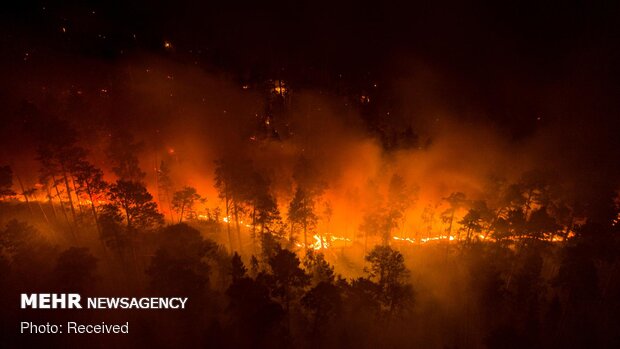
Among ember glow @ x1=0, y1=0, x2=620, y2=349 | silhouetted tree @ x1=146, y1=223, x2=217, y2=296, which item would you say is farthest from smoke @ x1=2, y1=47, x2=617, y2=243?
silhouetted tree @ x1=146, y1=223, x2=217, y2=296

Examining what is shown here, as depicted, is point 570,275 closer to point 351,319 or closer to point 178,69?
point 351,319

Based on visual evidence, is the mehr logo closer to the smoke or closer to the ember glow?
the ember glow

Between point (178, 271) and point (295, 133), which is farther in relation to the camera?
point (295, 133)

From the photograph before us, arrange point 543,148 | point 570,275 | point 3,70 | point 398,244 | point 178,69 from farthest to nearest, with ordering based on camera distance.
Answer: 1. point 178,69
2. point 543,148
3. point 3,70
4. point 398,244
5. point 570,275

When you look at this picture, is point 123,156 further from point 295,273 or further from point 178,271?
point 295,273

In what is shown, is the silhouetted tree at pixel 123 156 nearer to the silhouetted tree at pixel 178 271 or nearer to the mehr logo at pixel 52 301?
the mehr logo at pixel 52 301

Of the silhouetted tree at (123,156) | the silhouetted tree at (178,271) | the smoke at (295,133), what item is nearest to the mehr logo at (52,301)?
the silhouetted tree at (178,271)

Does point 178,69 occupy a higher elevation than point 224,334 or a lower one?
higher

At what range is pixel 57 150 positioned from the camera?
104 feet

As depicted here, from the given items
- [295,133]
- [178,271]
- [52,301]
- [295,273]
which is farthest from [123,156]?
[295,133]

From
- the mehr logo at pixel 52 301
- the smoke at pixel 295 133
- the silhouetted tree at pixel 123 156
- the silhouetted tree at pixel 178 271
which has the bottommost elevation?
the mehr logo at pixel 52 301

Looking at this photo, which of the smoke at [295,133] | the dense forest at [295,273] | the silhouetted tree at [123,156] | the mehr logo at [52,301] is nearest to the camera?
the mehr logo at [52,301]

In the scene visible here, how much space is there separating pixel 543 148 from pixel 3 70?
388ft

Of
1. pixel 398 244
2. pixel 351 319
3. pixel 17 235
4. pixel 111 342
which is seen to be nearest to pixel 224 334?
pixel 111 342
